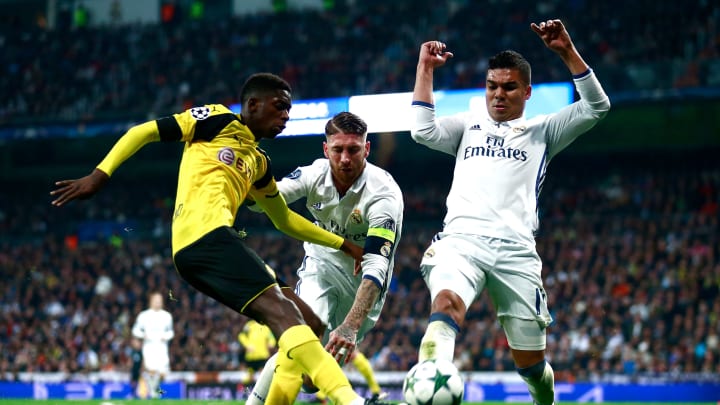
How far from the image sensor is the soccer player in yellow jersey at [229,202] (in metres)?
4.99

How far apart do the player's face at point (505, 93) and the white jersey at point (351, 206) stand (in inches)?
41.0

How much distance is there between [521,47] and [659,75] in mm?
3940

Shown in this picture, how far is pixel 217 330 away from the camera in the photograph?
75.0 ft

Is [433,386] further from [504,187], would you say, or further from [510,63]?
[510,63]

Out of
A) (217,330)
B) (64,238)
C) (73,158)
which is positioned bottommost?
(217,330)

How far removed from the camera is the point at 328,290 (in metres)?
7.10

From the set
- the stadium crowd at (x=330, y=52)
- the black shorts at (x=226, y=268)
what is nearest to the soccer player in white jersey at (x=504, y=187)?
the black shorts at (x=226, y=268)

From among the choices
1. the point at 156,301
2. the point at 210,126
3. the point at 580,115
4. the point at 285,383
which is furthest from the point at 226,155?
the point at 156,301

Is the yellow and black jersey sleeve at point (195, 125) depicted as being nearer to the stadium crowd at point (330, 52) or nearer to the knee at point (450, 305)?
the knee at point (450, 305)

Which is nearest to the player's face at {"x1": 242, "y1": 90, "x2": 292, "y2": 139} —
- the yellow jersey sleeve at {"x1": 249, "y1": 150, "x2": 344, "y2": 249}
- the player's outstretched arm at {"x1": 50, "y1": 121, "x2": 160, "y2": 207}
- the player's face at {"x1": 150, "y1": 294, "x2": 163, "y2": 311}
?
the yellow jersey sleeve at {"x1": 249, "y1": 150, "x2": 344, "y2": 249}

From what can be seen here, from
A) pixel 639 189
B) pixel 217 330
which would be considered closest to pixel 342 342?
pixel 217 330

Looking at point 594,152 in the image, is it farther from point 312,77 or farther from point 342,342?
point 342,342

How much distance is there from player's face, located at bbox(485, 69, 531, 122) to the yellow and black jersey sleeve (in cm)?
172

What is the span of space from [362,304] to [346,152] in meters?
1.16
